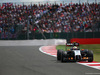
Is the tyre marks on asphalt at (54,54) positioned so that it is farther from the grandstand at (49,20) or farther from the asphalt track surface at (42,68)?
the grandstand at (49,20)

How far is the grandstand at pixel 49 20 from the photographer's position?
3466 centimetres

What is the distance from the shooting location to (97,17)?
36.2 meters

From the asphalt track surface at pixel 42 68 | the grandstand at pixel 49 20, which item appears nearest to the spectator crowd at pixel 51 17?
the grandstand at pixel 49 20

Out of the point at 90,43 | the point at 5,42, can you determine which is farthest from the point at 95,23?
the point at 5,42

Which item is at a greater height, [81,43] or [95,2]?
[95,2]

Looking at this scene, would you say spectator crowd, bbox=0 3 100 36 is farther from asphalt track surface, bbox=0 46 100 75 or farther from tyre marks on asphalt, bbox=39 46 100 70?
asphalt track surface, bbox=0 46 100 75

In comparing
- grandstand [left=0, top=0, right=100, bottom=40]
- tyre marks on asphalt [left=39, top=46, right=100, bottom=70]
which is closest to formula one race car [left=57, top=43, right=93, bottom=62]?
tyre marks on asphalt [left=39, top=46, right=100, bottom=70]

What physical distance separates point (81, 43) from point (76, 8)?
811 centimetres

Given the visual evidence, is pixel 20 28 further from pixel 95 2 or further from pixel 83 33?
pixel 95 2

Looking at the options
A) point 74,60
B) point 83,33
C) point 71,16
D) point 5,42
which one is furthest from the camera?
point 71,16

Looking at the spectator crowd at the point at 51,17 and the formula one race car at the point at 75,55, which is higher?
the spectator crowd at the point at 51,17

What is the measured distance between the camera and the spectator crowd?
34.8 meters

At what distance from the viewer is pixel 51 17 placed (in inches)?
1442

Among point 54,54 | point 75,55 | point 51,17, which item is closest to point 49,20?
point 51,17
